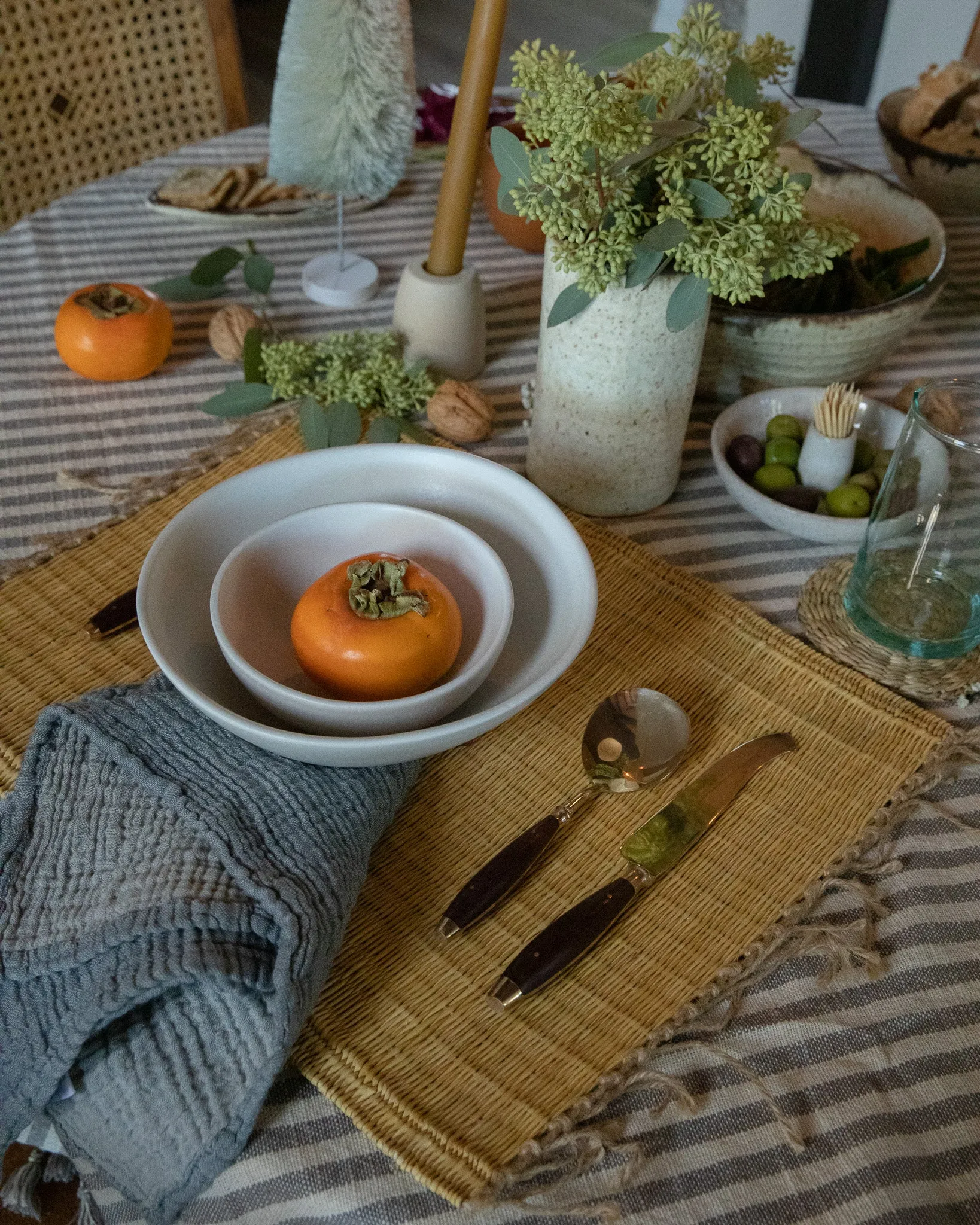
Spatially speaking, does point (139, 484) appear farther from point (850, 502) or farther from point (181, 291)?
point (850, 502)

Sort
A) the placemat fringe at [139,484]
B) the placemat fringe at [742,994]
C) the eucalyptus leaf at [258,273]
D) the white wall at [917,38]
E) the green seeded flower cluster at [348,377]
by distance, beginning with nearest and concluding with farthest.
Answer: the placemat fringe at [742,994] → the placemat fringe at [139,484] → the green seeded flower cluster at [348,377] → the eucalyptus leaf at [258,273] → the white wall at [917,38]

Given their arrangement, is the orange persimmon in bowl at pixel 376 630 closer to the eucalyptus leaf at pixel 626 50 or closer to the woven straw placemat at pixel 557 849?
the woven straw placemat at pixel 557 849

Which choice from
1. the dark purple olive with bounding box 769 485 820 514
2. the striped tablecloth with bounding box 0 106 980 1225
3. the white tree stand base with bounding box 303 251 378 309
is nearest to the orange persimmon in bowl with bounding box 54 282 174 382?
the striped tablecloth with bounding box 0 106 980 1225

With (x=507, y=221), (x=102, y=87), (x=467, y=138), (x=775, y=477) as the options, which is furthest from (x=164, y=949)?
(x=102, y=87)

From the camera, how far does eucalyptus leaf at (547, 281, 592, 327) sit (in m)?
0.64

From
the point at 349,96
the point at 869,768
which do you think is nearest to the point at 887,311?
the point at 869,768

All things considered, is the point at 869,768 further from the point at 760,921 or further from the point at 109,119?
the point at 109,119

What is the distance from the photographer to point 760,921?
1.68 ft

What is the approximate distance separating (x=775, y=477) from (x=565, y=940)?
1.32 ft

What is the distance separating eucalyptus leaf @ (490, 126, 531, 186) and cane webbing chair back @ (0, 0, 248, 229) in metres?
0.87

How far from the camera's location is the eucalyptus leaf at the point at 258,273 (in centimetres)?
93

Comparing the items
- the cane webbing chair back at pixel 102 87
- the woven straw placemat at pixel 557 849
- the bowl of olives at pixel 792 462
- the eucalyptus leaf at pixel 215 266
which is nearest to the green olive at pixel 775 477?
the bowl of olives at pixel 792 462

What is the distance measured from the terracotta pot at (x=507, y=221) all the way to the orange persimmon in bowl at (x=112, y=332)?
0.36 meters

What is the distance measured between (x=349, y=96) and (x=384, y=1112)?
0.76 meters
